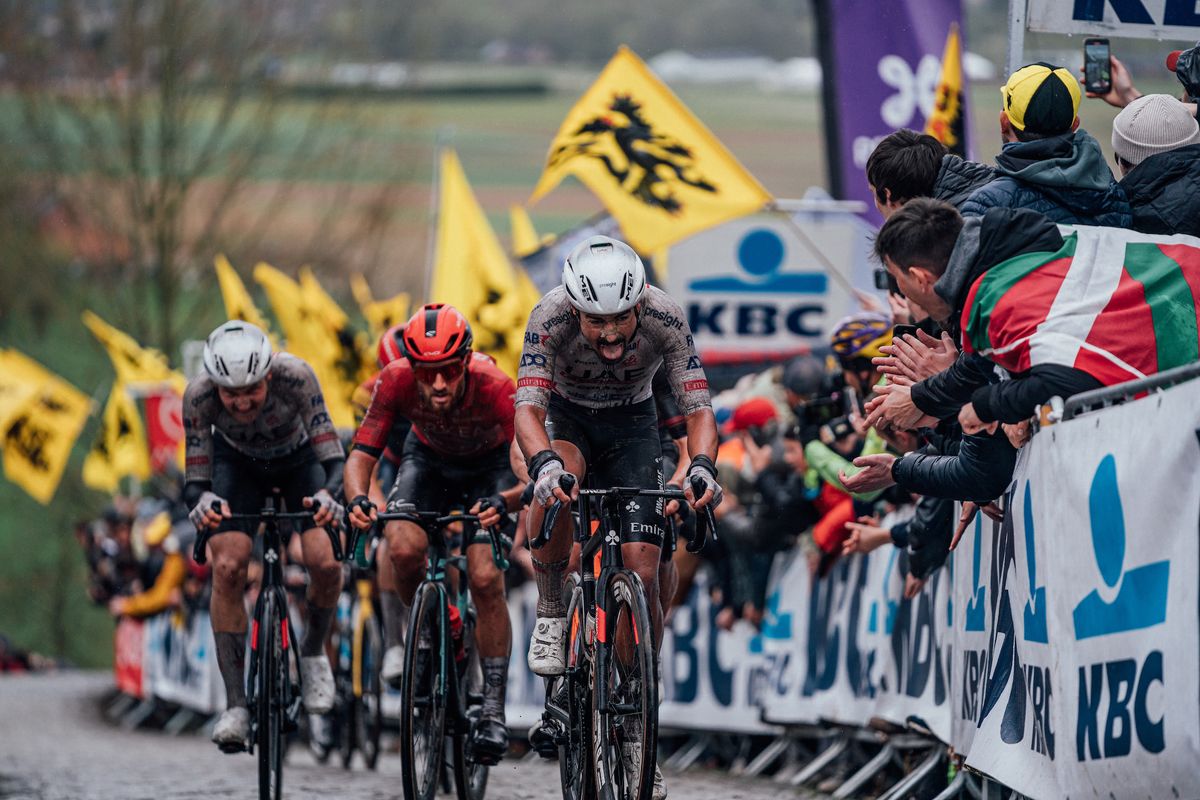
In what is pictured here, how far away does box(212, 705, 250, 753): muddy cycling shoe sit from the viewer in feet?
32.6

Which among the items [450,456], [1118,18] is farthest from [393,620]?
[1118,18]

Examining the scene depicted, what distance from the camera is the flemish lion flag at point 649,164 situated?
15.2 meters

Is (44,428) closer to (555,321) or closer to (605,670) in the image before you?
(555,321)

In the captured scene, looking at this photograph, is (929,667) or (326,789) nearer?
(929,667)

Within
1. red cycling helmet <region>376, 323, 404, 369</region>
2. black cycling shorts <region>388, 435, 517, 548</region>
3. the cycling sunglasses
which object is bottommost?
black cycling shorts <region>388, 435, 517, 548</region>

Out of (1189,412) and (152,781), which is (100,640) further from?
(1189,412)

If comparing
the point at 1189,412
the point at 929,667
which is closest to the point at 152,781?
the point at 929,667

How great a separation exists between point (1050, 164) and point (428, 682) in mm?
3737

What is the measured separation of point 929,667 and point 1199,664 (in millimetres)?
4295

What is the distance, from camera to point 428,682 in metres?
9.47

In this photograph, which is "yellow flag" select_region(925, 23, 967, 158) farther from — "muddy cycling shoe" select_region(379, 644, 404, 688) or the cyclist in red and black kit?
"muddy cycling shoe" select_region(379, 644, 404, 688)

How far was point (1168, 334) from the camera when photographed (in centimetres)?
673

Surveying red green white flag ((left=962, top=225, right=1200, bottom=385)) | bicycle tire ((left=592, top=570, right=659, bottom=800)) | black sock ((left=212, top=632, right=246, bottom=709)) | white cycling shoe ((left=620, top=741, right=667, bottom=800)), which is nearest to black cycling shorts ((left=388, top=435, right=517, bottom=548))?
black sock ((left=212, top=632, right=246, bottom=709))

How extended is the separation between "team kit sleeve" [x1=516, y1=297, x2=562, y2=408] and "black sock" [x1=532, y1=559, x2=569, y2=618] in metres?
0.81
